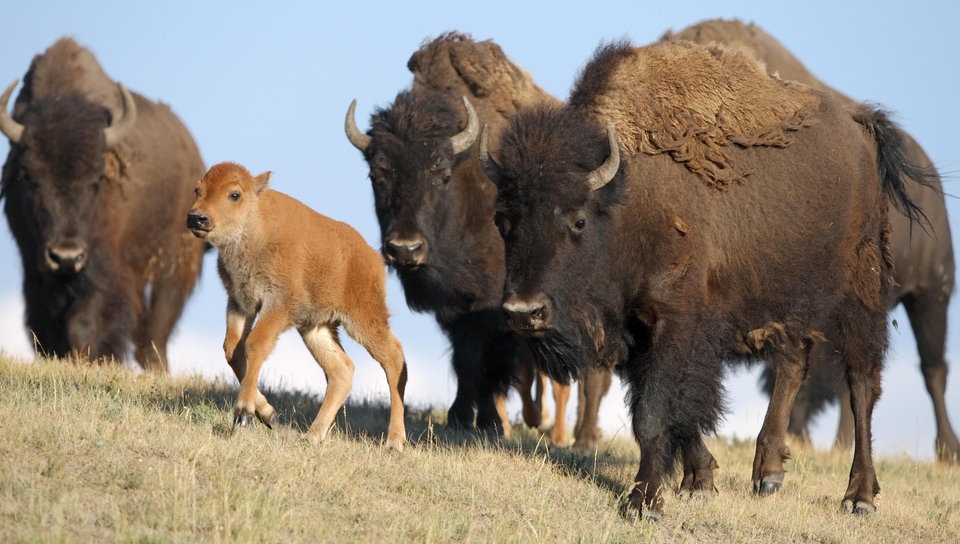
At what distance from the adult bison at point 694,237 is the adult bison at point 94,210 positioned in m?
Answer: 6.32

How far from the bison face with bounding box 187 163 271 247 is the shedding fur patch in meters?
2.19

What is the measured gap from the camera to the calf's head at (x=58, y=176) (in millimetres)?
13234

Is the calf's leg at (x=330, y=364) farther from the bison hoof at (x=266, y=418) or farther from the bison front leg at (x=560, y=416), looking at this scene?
the bison front leg at (x=560, y=416)

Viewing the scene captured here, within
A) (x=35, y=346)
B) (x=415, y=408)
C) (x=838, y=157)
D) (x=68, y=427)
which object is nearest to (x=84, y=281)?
(x=35, y=346)

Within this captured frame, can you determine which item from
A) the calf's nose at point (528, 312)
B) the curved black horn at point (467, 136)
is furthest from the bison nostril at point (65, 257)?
the calf's nose at point (528, 312)

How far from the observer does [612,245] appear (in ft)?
26.6

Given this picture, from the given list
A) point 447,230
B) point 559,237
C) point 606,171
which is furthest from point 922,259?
point 559,237

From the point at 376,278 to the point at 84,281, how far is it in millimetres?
6045

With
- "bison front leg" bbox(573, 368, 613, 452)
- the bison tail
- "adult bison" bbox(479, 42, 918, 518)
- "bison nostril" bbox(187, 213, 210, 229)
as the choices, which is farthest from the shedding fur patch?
"bison front leg" bbox(573, 368, 613, 452)

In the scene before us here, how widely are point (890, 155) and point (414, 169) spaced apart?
11.6ft

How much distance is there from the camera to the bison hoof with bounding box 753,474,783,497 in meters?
9.33

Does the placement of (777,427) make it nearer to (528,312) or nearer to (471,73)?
(528,312)

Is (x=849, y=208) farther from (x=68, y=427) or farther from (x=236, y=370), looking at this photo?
(x=68, y=427)

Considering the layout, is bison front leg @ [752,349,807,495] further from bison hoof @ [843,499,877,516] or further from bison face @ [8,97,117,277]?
bison face @ [8,97,117,277]
